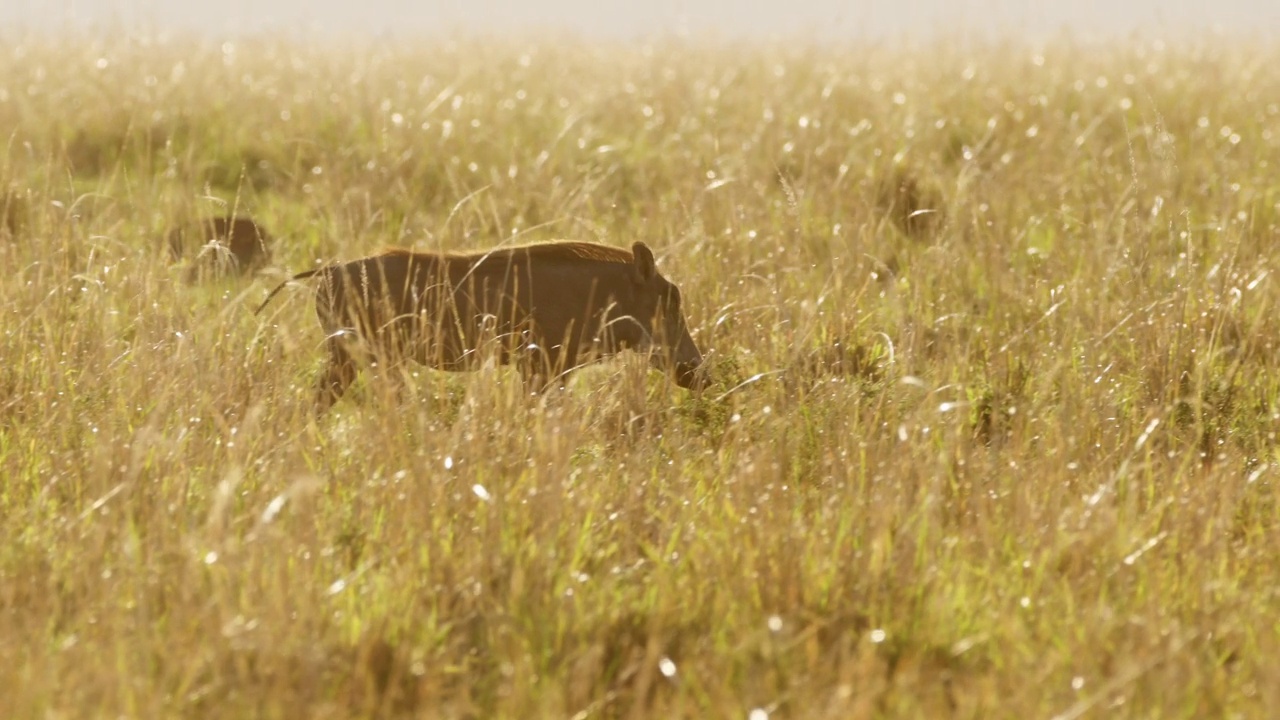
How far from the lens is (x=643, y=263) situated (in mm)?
4195

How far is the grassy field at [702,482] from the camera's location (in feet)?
8.52

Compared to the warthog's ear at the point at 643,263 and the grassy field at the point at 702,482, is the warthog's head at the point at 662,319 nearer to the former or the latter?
the warthog's ear at the point at 643,263

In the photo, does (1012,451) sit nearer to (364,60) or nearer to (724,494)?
(724,494)

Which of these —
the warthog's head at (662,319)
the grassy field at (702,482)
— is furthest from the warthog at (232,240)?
the warthog's head at (662,319)

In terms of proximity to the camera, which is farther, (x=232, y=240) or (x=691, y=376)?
(x=232, y=240)

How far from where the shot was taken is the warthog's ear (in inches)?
164

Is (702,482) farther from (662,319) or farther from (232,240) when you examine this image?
(232,240)

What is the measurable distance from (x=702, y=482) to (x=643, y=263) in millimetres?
868

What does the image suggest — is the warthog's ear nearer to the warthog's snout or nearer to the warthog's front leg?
the warthog's snout

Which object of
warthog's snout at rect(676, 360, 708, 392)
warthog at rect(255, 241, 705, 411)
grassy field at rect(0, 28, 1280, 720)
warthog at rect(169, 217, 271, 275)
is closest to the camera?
grassy field at rect(0, 28, 1280, 720)

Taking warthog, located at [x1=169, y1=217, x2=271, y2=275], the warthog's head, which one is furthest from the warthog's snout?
warthog, located at [x1=169, y1=217, x2=271, y2=275]

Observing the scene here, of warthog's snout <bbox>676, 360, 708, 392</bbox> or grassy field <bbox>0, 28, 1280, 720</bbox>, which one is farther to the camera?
warthog's snout <bbox>676, 360, 708, 392</bbox>

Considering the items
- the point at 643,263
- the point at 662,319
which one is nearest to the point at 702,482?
the point at 662,319

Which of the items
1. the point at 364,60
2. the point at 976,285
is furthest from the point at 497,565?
the point at 364,60
